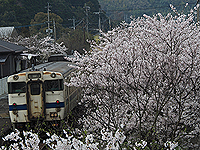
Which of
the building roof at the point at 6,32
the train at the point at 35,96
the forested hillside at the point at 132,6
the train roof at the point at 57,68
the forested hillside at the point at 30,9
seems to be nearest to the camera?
the train at the point at 35,96

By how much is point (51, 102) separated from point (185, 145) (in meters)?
4.75

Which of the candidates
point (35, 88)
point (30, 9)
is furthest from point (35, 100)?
point (30, 9)

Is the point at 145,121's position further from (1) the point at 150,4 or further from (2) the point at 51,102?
(1) the point at 150,4

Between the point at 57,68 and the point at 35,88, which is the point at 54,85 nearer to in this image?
the point at 35,88

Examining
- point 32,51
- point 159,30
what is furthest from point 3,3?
point 159,30

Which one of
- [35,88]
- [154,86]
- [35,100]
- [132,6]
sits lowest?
[35,100]

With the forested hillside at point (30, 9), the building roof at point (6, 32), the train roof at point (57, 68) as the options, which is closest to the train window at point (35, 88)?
the train roof at point (57, 68)

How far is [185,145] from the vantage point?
253 inches

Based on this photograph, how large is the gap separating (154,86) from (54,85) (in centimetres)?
388

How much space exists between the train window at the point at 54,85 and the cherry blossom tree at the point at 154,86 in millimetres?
1798

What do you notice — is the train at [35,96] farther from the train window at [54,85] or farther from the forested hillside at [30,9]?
the forested hillside at [30,9]

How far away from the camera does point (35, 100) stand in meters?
9.34

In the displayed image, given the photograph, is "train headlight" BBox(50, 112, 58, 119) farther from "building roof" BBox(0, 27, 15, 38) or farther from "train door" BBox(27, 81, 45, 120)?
"building roof" BBox(0, 27, 15, 38)

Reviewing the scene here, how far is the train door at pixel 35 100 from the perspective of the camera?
9.30 meters
